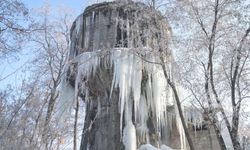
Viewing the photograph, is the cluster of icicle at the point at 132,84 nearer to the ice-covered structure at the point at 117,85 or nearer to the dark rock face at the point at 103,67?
the ice-covered structure at the point at 117,85

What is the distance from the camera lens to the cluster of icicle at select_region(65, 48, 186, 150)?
43.6 ft

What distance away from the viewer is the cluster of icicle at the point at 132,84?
43.6 feet

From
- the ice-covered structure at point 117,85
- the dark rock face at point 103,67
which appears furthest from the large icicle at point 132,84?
the dark rock face at point 103,67

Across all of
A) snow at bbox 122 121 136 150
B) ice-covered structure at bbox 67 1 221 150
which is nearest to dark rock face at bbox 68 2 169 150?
ice-covered structure at bbox 67 1 221 150

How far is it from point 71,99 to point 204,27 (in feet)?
21.6

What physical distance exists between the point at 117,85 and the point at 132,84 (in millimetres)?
508

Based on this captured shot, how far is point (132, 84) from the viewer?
13414mm

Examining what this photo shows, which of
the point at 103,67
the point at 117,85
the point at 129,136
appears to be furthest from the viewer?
the point at 103,67

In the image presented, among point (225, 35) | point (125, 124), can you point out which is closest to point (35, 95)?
point (225, 35)

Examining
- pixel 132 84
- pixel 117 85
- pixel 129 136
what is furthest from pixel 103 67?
pixel 129 136

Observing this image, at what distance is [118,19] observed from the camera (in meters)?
14.1

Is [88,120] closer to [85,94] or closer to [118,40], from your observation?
[85,94]

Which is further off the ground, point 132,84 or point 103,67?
point 103,67

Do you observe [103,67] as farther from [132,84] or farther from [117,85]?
[132,84]
